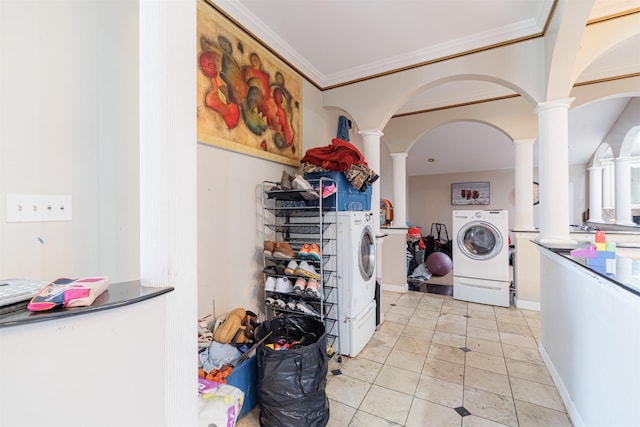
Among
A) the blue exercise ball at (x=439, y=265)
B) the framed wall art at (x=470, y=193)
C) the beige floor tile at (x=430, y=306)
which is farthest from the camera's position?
the framed wall art at (x=470, y=193)

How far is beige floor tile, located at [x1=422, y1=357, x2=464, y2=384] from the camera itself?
194 cm

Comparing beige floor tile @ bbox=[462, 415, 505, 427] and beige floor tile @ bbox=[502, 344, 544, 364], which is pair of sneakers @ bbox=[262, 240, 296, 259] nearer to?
beige floor tile @ bbox=[462, 415, 505, 427]

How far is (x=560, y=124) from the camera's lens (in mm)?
2191

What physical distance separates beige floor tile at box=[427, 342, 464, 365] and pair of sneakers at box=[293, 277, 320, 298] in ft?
3.73

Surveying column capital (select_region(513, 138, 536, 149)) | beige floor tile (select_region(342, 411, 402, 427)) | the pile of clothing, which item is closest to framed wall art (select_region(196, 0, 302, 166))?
the pile of clothing

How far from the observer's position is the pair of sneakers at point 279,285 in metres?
2.19

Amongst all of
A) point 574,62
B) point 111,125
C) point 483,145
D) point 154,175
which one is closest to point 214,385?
point 154,175

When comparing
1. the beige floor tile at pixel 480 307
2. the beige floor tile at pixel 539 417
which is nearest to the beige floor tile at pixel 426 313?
the beige floor tile at pixel 480 307

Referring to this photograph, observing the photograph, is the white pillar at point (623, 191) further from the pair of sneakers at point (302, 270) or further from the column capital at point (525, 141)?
the pair of sneakers at point (302, 270)

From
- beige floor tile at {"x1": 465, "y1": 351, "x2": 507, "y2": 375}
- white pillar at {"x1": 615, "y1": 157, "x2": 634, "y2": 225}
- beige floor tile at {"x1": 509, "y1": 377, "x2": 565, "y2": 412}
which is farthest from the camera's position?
white pillar at {"x1": 615, "y1": 157, "x2": 634, "y2": 225}

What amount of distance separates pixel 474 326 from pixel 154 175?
320 centimetres

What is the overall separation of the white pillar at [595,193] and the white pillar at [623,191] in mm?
2233

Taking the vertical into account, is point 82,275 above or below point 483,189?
below

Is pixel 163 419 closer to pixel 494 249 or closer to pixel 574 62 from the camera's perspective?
pixel 574 62
